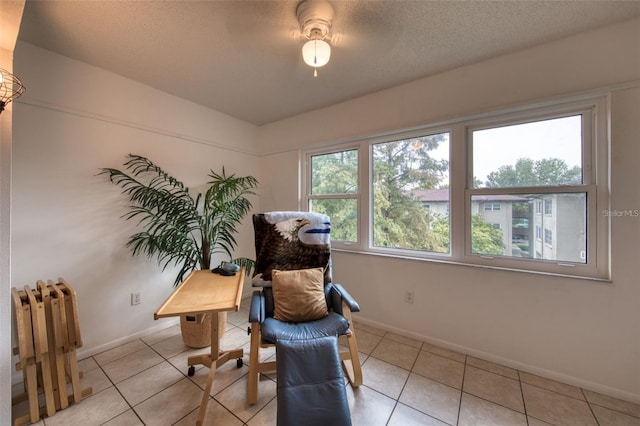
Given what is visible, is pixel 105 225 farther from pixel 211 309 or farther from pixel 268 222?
pixel 211 309

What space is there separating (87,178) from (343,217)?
2.42 meters

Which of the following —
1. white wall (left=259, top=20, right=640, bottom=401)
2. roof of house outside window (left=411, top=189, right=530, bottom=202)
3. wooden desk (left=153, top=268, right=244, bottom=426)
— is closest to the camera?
wooden desk (left=153, top=268, right=244, bottom=426)

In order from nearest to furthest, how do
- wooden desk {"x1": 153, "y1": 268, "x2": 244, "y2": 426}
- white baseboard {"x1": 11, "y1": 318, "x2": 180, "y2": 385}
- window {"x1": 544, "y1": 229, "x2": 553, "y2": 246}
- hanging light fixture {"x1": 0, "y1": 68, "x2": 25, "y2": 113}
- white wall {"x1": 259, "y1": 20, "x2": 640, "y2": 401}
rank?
hanging light fixture {"x1": 0, "y1": 68, "x2": 25, "y2": 113}, wooden desk {"x1": 153, "y1": 268, "x2": 244, "y2": 426}, white wall {"x1": 259, "y1": 20, "x2": 640, "y2": 401}, white baseboard {"x1": 11, "y1": 318, "x2": 180, "y2": 385}, window {"x1": 544, "y1": 229, "x2": 553, "y2": 246}

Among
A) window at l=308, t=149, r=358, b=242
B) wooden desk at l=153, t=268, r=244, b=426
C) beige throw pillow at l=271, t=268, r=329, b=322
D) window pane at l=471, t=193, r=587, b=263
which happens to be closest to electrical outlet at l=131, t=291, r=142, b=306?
wooden desk at l=153, t=268, r=244, b=426

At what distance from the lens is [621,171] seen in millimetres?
1571

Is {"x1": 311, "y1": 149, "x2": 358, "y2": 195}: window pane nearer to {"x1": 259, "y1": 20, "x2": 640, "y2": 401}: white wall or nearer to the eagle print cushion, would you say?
{"x1": 259, "y1": 20, "x2": 640, "y2": 401}: white wall

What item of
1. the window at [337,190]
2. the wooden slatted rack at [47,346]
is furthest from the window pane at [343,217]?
the wooden slatted rack at [47,346]

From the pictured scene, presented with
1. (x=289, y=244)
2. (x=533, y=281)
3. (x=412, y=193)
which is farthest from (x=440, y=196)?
(x=289, y=244)

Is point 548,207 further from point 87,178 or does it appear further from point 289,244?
point 87,178

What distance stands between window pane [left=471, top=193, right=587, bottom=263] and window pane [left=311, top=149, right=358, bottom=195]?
1.26 m

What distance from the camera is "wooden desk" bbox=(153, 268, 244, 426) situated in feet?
4.27

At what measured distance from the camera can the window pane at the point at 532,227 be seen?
69.0 inches

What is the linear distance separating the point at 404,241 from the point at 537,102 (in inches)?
59.4

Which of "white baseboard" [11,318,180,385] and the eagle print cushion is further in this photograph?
the eagle print cushion
